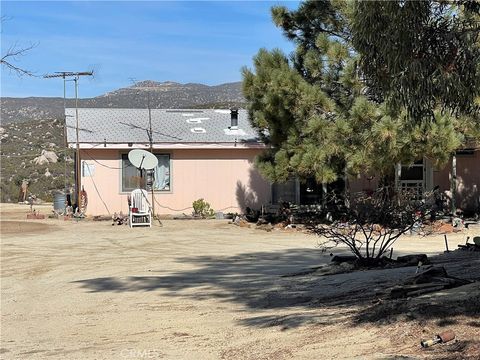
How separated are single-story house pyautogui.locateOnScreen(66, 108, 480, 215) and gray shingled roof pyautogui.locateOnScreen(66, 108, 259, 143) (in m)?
0.04

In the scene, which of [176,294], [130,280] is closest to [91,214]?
[130,280]

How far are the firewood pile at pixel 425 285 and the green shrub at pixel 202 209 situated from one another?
52.5 ft

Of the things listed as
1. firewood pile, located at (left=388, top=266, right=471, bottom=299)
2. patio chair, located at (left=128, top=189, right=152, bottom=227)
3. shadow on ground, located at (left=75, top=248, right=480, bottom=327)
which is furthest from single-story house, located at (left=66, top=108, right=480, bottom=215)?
firewood pile, located at (left=388, top=266, right=471, bottom=299)

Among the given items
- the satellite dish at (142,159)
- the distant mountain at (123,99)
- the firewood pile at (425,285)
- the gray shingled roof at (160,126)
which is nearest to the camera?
the firewood pile at (425,285)

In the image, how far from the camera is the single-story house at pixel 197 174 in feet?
76.9

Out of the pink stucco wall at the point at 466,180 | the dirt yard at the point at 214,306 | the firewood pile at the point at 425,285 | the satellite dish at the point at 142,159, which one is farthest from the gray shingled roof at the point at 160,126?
the firewood pile at the point at 425,285

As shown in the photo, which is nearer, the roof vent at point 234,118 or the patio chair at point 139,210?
the patio chair at point 139,210

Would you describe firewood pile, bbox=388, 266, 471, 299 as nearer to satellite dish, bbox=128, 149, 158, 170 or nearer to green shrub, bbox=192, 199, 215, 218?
satellite dish, bbox=128, 149, 158, 170

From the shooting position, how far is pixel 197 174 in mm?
24078

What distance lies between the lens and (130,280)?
36.2 feet

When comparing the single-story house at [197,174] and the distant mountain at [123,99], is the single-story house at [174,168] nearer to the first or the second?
the single-story house at [197,174]

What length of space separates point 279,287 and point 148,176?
14.5 m

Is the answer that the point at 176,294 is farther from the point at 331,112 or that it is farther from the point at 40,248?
the point at 331,112

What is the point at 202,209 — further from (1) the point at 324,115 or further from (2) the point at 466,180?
(2) the point at 466,180
